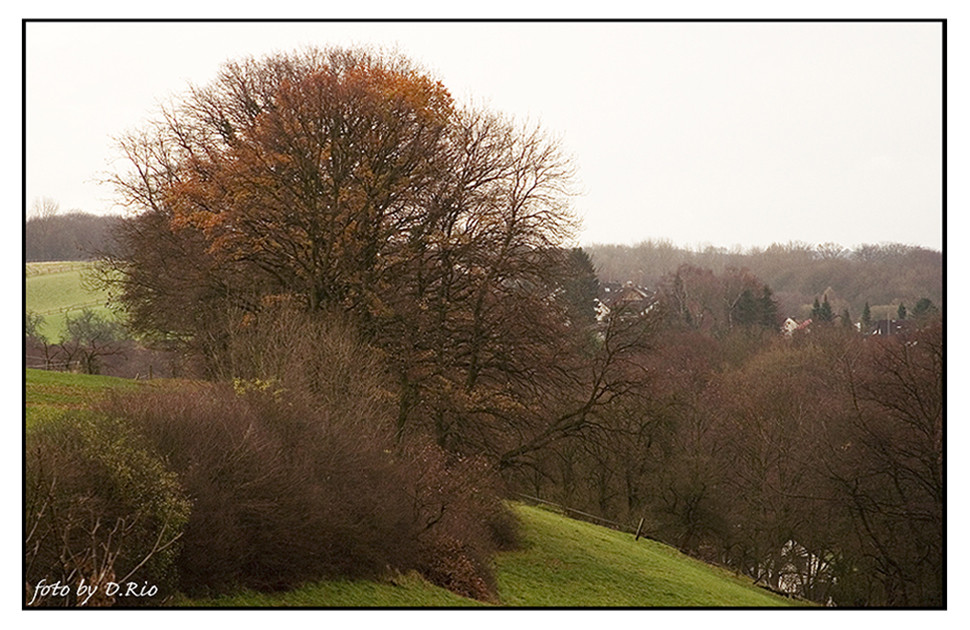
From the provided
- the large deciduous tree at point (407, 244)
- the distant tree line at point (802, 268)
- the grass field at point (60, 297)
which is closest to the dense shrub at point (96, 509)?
the large deciduous tree at point (407, 244)

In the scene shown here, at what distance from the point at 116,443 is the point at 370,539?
237 inches

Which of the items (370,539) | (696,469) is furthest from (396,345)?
(696,469)

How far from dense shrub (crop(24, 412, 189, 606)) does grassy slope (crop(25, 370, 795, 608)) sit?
43.9 inches

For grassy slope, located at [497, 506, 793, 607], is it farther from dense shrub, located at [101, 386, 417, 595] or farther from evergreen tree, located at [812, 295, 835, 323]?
evergreen tree, located at [812, 295, 835, 323]

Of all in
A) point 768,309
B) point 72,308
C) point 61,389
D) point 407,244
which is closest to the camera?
point 61,389

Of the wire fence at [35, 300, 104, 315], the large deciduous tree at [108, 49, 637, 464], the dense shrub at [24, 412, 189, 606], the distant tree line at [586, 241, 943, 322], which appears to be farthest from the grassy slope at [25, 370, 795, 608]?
the wire fence at [35, 300, 104, 315]

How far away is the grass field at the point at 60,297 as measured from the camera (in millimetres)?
43875

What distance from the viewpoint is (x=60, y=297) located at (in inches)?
2055

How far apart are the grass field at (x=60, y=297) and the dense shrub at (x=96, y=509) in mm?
30077

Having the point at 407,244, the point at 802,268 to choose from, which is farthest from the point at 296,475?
the point at 802,268

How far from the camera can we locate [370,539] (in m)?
18.8

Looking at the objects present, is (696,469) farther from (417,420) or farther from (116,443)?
(116,443)

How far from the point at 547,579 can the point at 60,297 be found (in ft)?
121

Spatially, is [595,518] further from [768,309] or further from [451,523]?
[768,309]
